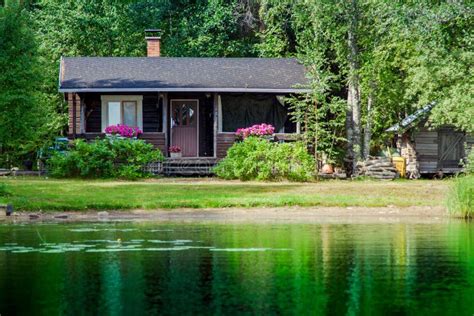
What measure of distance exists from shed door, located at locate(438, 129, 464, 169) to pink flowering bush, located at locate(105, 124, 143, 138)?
11955 mm

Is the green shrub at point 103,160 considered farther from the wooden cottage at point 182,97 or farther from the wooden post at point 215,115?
the wooden post at point 215,115

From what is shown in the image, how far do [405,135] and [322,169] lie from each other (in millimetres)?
4193

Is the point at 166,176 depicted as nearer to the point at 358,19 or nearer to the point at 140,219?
the point at 358,19

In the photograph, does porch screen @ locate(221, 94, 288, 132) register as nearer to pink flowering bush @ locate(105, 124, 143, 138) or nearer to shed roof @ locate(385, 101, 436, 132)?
pink flowering bush @ locate(105, 124, 143, 138)

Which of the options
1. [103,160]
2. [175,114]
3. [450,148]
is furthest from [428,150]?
[103,160]

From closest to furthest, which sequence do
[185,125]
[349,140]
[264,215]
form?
[264,215] → [349,140] → [185,125]

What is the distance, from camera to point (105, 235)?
76.0ft

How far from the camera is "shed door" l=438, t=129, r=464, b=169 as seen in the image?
45.6 m

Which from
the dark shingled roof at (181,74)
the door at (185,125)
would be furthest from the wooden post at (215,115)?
the door at (185,125)

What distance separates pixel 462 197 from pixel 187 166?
16.8 meters

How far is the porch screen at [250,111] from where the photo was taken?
4534 cm

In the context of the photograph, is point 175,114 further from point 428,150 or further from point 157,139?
point 428,150

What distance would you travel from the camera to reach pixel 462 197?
27.7m

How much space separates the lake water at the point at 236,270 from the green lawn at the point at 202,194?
4.77 m
